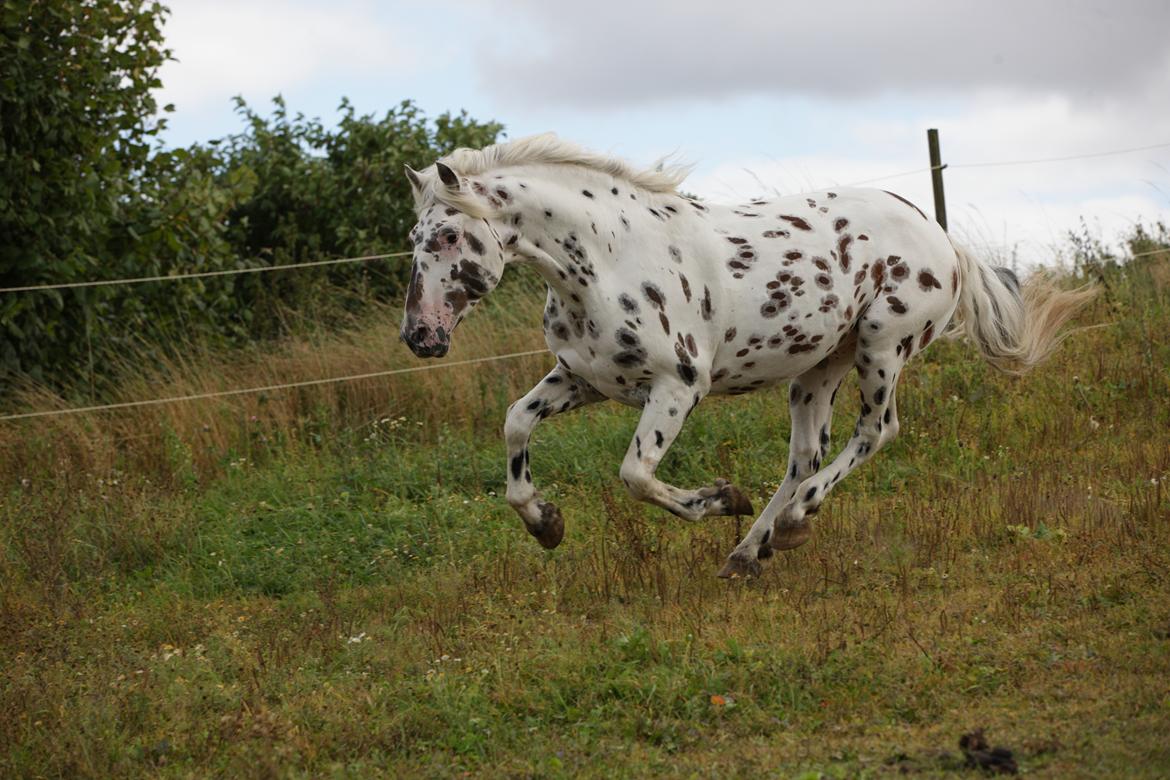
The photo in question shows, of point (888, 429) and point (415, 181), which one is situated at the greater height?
point (415, 181)

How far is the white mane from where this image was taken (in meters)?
→ 5.84

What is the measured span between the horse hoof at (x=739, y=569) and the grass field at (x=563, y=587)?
0.29 ft

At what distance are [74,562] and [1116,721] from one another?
5.74 m

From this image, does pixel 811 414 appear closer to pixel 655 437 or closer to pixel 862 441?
pixel 862 441

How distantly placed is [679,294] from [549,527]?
1.27 meters

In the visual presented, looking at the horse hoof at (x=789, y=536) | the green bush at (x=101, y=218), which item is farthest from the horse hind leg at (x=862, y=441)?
the green bush at (x=101, y=218)

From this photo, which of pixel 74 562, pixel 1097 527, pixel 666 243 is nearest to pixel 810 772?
pixel 666 243

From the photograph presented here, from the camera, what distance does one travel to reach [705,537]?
752 centimetres

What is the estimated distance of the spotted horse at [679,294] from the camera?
5.89m

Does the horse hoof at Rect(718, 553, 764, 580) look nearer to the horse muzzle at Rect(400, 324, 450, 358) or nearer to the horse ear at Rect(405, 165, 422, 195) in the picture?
the horse muzzle at Rect(400, 324, 450, 358)

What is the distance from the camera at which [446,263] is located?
5758 millimetres

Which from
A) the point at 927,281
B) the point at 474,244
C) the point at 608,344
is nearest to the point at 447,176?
the point at 474,244

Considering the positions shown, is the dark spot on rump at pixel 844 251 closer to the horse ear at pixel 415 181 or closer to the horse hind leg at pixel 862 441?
the horse hind leg at pixel 862 441

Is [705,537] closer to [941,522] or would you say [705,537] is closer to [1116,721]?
[941,522]
